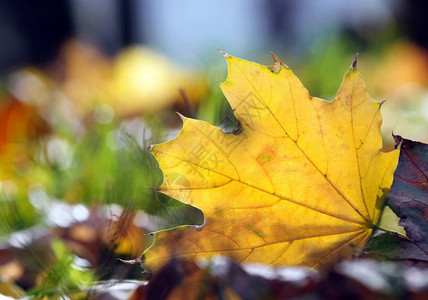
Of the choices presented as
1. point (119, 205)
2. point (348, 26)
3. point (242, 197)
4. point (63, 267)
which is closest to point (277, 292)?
point (242, 197)

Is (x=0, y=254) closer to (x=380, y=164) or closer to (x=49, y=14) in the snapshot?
(x=380, y=164)

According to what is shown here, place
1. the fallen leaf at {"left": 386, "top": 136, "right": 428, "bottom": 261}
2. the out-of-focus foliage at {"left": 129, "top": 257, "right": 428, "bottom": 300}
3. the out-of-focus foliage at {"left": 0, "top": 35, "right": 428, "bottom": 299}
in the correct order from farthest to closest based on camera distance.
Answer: the out-of-focus foliage at {"left": 0, "top": 35, "right": 428, "bottom": 299}, the fallen leaf at {"left": 386, "top": 136, "right": 428, "bottom": 261}, the out-of-focus foliage at {"left": 129, "top": 257, "right": 428, "bottom": 300}

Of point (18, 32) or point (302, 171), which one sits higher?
point (18, 32)

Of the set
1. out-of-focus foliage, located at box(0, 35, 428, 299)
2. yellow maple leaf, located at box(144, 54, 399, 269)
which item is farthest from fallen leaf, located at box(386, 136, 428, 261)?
out-of-focus foliage, located at box(0, 35, 428, 299)

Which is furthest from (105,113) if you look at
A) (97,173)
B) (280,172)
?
(280,172)

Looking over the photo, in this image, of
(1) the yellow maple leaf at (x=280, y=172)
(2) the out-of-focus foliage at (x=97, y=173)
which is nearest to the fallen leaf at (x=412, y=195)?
(1) the yellow maple leaf at (x=280, y=172)

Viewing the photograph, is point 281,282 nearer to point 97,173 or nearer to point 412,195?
point 412,195

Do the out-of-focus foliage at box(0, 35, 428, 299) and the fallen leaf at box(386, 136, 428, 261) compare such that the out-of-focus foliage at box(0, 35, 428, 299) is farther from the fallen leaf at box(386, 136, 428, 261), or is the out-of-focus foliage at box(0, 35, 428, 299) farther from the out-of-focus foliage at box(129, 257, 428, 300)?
the fallen leaf at box(386, 136, 428, 261)
